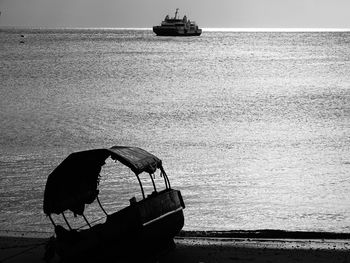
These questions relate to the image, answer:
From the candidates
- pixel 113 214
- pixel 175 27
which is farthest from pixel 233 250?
pixel 175 27

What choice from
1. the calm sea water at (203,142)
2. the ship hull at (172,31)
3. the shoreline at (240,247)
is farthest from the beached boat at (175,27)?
the shoreline at (240,247)

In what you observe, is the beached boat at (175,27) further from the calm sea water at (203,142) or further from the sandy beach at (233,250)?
the sandy beach at (233,250)

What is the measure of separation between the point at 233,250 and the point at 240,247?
26cm

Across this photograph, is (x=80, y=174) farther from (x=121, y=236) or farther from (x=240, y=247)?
(x=240, y=247)

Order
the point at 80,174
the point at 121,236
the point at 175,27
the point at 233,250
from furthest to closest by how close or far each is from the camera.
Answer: the point at 175,27 → the point at 233,250 → the point at 80,174 → the point at 121,236

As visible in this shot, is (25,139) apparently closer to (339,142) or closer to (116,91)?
(339,142)

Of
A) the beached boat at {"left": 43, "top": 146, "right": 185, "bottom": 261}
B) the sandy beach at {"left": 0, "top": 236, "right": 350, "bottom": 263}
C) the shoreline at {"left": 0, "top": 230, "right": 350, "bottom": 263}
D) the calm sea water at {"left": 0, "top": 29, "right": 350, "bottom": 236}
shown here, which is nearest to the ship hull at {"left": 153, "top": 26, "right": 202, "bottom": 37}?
the calm sea water at {"left": 0, "top": 29, "right": 350, "bottom": 236}

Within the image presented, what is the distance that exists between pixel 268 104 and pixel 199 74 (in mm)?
30733

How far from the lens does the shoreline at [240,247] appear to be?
13.8 m

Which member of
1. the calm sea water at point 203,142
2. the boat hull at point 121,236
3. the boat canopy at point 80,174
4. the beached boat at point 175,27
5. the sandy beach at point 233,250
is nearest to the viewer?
the boat hull at point 121,236

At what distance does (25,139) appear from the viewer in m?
31.5

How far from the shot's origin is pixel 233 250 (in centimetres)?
1441

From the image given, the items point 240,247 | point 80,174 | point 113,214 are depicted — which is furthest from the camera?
point 240,247

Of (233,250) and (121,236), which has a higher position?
(121,236)
